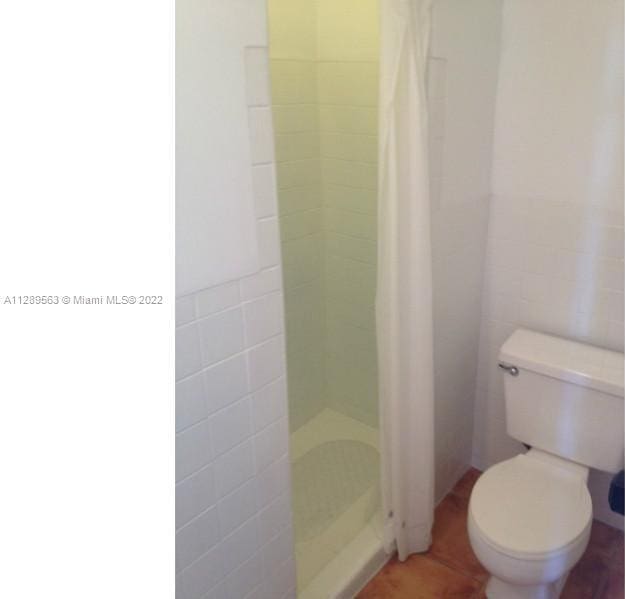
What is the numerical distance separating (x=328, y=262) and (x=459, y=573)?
127 centimetres

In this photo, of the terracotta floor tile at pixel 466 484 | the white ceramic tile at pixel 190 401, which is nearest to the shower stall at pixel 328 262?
the terracotta floor tile at pixel 466 484

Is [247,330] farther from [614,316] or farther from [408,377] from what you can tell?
[614,316]

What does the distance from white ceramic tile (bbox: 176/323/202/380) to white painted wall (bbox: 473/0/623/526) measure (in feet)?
4.11

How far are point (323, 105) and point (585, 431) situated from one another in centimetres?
147

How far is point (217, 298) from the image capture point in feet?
3.35

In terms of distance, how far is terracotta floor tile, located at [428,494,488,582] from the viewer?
5.88 ft

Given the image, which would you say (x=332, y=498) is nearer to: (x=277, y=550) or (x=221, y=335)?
(x=277, y=550)

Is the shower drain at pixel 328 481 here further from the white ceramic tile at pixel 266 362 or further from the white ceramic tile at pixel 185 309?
the white ceramic tile at pixel 185 309

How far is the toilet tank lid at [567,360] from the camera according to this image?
5.18 ft

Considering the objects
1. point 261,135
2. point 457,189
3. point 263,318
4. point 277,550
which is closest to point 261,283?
point 263,318

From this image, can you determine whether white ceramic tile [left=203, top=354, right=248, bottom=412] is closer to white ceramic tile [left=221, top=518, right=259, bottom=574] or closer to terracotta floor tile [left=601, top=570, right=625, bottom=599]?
white ceramic tile [left=221, top=518, right=259, bottom=574]

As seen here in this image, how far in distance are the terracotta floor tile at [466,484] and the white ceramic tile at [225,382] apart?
1.34 meters
